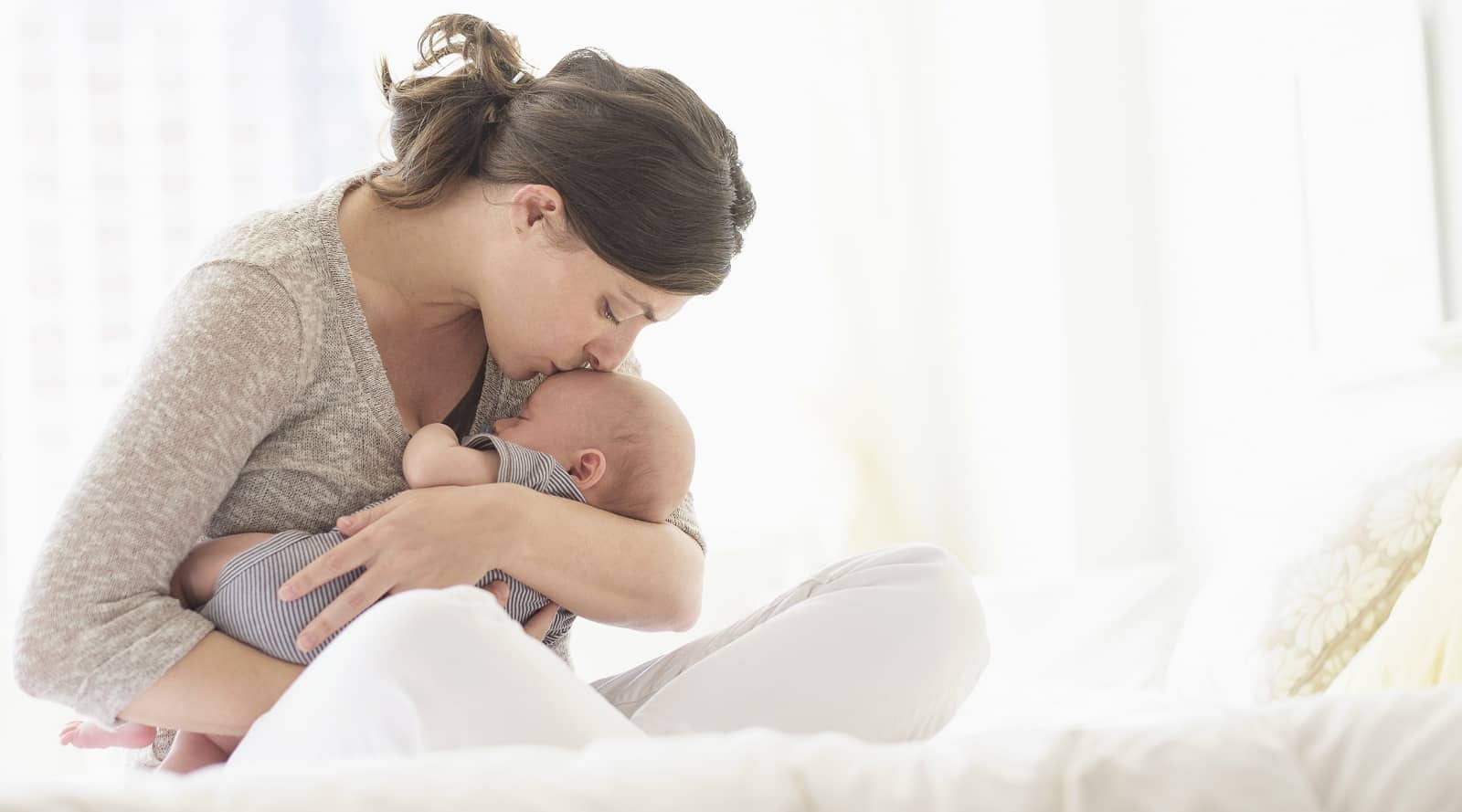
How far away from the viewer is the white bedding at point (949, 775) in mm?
591

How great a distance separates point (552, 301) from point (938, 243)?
7.71 feet

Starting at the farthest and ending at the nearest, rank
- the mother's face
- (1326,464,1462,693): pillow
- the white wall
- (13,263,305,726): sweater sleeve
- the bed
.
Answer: the white wall → the mother's face → (1326,464,1462,693): pillow → (13,263,305,726): sweater sleeve → the bed

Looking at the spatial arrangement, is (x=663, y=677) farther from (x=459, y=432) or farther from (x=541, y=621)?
(x=459, y=432)

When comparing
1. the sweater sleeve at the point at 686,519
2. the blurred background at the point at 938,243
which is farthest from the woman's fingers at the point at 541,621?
the blurred background at the point at 938,243

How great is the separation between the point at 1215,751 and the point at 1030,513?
99.6 inches

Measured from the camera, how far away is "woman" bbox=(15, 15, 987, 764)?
3.65ft

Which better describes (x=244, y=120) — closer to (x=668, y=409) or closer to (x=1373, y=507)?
(x=668, y=409)

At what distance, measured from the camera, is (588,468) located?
4.78 feet

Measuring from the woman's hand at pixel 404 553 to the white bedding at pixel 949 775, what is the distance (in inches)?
20.3

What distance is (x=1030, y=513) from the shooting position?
10.2 feet

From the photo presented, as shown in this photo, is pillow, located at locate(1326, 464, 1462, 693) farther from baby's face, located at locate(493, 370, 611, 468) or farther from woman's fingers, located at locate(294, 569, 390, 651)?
woman's fingers, located at locate(294, 569, 390, 651)

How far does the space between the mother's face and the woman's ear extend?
11 centimetres

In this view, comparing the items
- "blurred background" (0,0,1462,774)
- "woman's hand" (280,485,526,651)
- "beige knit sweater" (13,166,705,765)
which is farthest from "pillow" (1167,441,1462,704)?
"beige knit sweater" (13,166,705,765)

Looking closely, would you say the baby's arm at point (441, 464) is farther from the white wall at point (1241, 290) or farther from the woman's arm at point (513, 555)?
the white wall at point (1241, 290)
